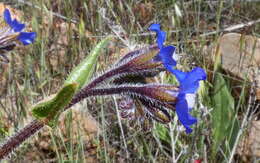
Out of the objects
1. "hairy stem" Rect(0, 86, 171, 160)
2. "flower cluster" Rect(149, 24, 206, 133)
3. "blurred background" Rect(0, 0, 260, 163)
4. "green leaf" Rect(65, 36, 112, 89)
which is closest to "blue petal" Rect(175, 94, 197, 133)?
"flower cluster" Rect(149, 24, 206, 133)

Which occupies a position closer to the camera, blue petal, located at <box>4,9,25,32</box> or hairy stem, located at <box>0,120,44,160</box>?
hairy stem, located at <box>0,120,44,160</box>

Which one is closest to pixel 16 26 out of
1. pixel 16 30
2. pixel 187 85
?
pixel 16 30

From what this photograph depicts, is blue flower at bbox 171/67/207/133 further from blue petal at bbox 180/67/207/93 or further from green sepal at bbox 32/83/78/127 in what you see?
green sepal at bbox 32/83/78/127

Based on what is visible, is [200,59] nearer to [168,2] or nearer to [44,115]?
[168,2]

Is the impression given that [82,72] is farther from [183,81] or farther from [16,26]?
[16,26]

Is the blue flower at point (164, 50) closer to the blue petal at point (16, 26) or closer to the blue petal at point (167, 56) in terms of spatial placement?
the blue petal at point (167, 56)
